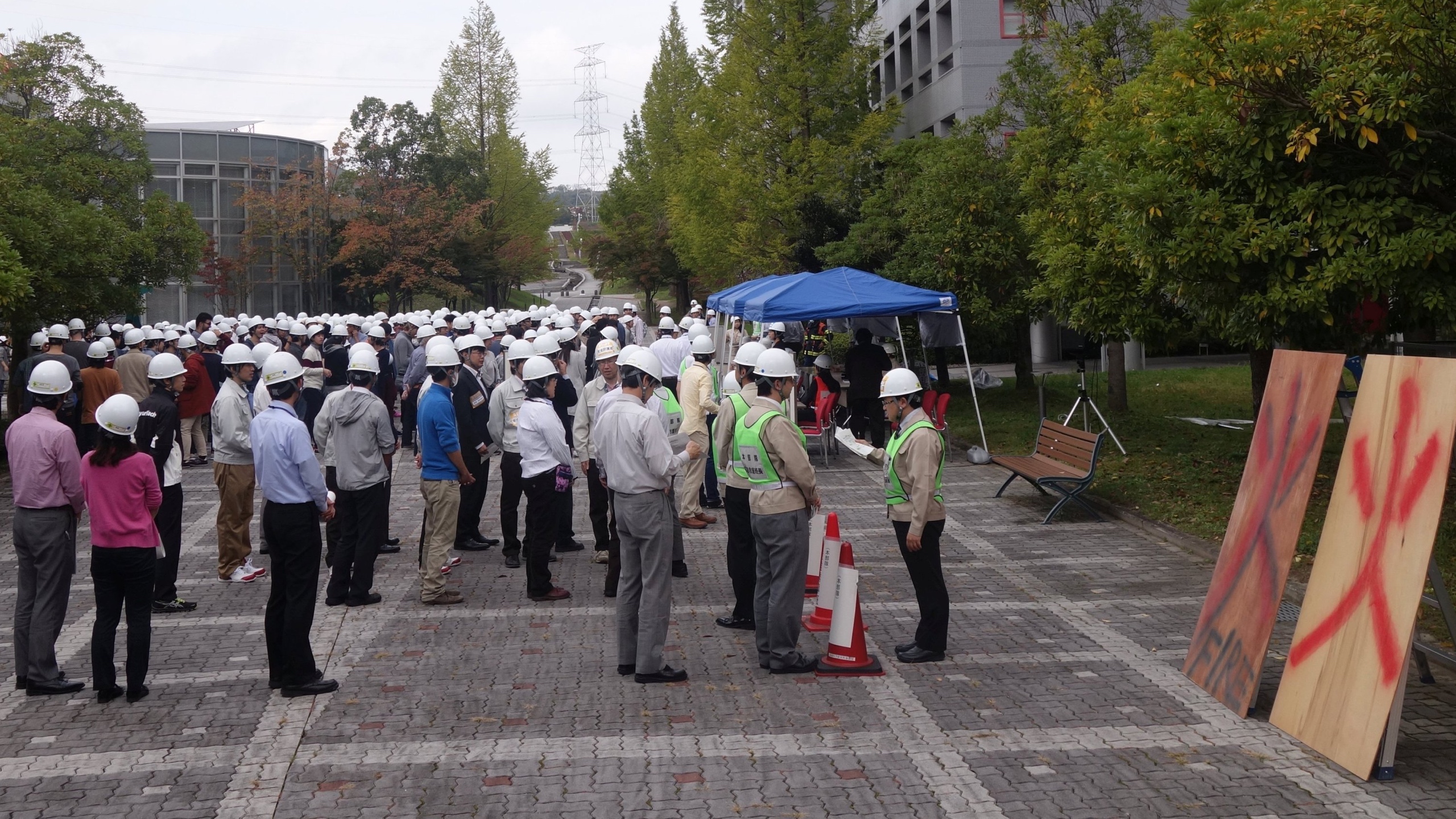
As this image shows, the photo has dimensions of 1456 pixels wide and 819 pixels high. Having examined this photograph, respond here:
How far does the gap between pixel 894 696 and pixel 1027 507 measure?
676 cm

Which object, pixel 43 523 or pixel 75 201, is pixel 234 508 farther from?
pixel 75 201

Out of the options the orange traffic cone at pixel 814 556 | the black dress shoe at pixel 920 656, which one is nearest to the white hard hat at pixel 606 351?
the orange traffic cone at pixel 814 556

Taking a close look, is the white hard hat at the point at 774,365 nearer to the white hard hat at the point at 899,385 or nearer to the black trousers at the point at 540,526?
the white hard hat at the point at 899,385

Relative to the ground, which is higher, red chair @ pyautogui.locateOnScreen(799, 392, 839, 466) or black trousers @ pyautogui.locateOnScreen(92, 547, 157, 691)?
red chair @ pyautogui.locateOnScreen(799, 392, 839, 466)

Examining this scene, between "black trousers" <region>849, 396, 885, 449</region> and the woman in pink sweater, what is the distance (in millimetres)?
10840

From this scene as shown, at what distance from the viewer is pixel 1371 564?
604 centimetres

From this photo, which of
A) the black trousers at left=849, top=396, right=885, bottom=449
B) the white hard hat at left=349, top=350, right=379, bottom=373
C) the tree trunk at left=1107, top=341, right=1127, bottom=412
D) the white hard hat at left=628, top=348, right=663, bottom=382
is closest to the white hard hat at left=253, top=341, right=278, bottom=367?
the white hard hat at left=349, top=350, right=379, bottom=373

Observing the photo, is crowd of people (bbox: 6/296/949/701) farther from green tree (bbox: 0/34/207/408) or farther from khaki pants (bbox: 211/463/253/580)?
green tree (bbox: 0/34/207/408)

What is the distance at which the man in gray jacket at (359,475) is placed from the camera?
9.12 metres

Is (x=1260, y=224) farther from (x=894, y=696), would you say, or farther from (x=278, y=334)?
(x=278, y=334)

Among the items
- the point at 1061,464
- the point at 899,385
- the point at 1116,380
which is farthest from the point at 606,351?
the point at 1116,380

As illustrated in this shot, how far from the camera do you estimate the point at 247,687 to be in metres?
7.39

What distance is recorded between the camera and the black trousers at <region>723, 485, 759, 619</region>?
852 centimetres

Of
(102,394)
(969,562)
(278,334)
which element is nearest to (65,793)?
(969,562)
